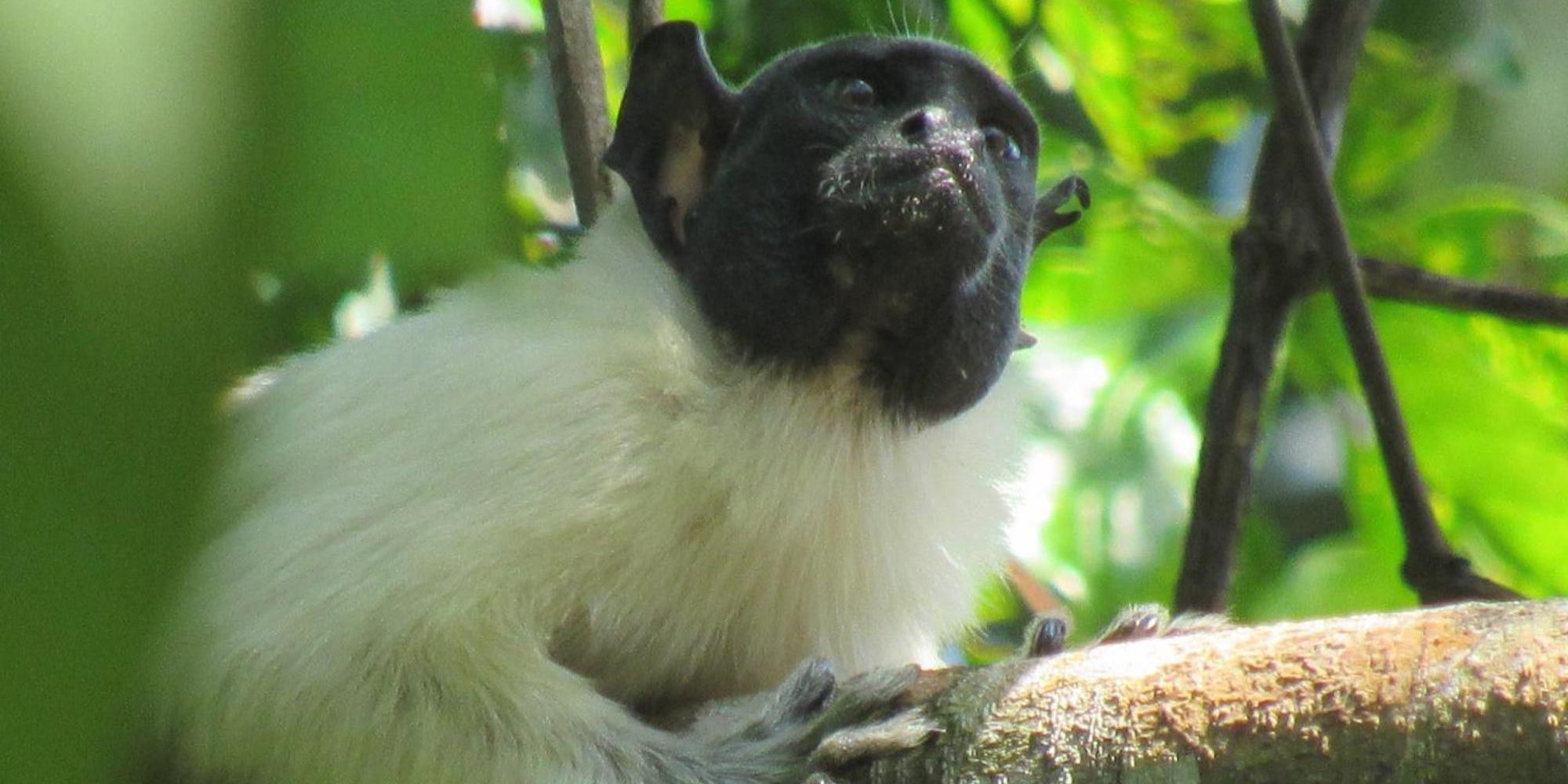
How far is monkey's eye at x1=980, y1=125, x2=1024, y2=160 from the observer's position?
3203 millimetres

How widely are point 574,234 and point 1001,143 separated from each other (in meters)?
0.86

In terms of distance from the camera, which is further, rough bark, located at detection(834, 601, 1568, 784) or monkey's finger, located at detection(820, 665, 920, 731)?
monkey's finger, located at detection(820, 665, 920, 731)

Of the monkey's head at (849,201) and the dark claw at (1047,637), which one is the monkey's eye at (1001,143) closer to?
the monkey's head at (849,201)

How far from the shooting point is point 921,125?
291 cm

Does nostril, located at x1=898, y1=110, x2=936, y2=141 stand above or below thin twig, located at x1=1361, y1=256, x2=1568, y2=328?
above

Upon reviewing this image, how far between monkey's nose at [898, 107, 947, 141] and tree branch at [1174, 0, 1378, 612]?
3.62ft

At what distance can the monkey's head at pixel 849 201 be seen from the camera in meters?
2.83

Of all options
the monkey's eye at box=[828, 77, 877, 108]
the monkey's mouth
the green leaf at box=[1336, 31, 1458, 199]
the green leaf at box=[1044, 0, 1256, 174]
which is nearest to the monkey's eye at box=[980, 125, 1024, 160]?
the monkey's eye at box=[828, 77, 877, 108]

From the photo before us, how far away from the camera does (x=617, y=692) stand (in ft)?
9.20

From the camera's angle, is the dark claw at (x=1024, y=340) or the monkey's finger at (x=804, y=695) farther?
the dark claw at (x=1024, y=340)

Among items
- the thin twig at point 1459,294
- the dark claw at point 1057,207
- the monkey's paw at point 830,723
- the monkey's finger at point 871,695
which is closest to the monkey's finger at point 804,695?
the monkey's paw at point 830,723

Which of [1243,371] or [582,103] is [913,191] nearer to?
[582,103]

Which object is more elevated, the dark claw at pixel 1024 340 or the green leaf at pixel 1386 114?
the dark claw at pixel 1024 340

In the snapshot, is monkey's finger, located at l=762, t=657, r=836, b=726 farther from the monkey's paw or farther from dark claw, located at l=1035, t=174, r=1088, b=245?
dark claw, located at l=1035, t=174, r=1088, b=245
